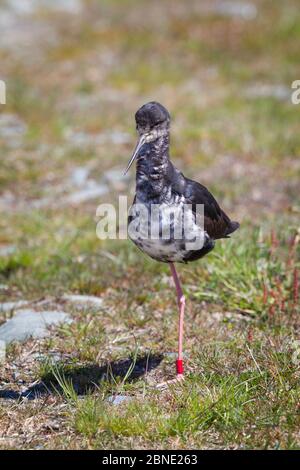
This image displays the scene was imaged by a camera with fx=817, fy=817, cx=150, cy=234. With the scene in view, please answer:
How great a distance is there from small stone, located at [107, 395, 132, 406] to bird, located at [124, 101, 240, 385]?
28 cm

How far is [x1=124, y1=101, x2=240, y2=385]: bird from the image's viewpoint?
15.9ft

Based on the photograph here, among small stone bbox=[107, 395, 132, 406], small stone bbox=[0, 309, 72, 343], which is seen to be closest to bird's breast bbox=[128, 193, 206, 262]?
small stone bbox=[107, 395, 132, 406]

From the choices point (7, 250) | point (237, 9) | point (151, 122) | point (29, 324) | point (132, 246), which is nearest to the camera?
point (151, 122)

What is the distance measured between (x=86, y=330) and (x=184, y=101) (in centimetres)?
689

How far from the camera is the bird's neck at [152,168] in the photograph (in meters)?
4.94

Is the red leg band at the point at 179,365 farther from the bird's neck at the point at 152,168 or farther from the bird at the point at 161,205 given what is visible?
the bird's neck at the point at 152,168

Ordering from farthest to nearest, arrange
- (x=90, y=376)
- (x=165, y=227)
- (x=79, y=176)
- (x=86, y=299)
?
(x=79, y=176) → (x=86, y=299) → (x=90, y=376) → (x=165, y=227)

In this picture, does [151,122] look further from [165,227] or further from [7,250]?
[7,250]

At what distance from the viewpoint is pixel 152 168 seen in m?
4.98

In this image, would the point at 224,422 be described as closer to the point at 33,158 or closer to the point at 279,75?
the point at 33,158

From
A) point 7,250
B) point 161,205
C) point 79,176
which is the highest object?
point 79,176

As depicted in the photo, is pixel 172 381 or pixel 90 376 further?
pixel 90 376

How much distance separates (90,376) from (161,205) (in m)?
1.25

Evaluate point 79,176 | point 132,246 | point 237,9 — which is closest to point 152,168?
point 132,246
